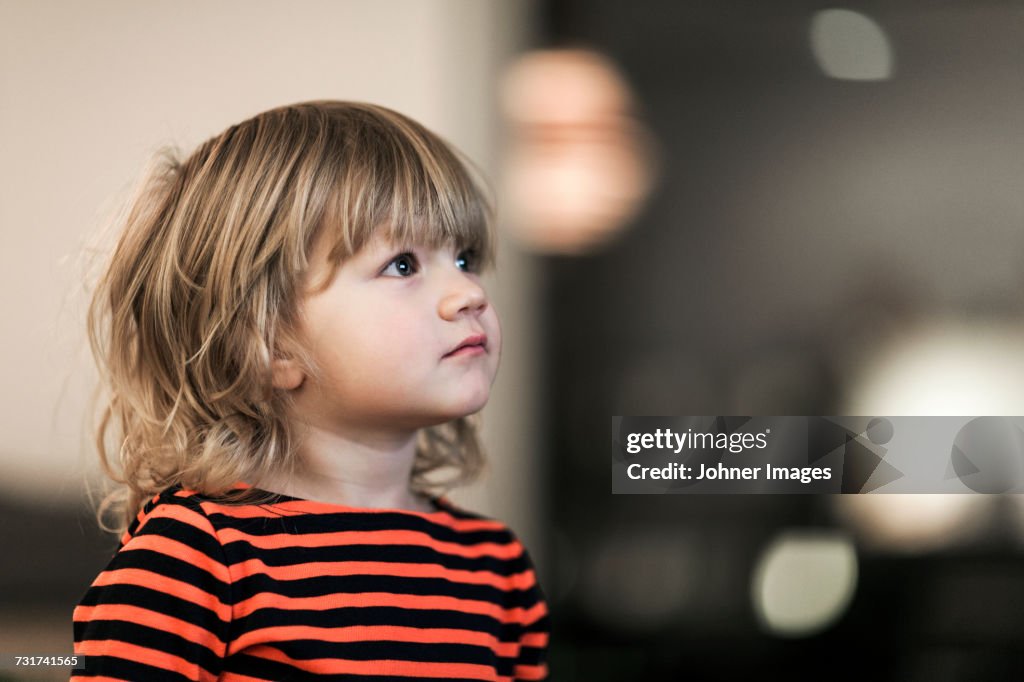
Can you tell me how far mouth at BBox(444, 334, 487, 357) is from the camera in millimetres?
711

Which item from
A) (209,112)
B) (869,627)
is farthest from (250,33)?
(869,627)

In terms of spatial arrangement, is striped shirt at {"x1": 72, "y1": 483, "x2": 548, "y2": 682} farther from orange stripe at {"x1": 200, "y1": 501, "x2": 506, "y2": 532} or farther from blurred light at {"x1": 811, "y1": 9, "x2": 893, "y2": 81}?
blurred light at {"x1": 811, "y1": 9, "x2": 893, "y2": 81}

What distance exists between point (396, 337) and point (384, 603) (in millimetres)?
204

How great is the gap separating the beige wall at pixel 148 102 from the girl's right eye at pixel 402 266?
603 mm

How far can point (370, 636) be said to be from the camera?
0.68 meters

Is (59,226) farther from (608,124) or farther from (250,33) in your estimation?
(608,124)

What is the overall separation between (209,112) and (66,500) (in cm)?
57

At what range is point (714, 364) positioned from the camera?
1.29 meters

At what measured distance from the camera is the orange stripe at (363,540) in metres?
0.66

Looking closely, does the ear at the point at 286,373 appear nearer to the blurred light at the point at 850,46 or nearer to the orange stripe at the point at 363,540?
the orange stripe at the point at 363,540

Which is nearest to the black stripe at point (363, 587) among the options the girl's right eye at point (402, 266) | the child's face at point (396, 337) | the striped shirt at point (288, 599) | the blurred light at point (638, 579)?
the striped shirt at point (288, 599)

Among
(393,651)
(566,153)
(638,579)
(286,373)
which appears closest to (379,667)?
(393,651)

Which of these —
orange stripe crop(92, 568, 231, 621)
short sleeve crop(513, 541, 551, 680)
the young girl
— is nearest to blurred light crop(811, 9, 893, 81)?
the young girl

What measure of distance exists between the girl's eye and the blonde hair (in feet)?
0.04
